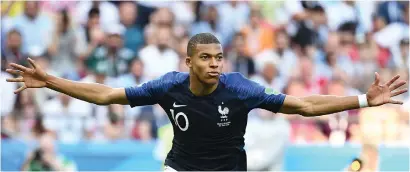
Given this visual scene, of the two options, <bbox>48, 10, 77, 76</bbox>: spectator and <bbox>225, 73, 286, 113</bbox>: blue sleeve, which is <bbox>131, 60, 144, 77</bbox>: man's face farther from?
<bbox>225, 73, 286, 113</bbox>: blue sleeve

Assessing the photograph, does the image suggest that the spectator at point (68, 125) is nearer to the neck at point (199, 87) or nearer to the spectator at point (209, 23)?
the spectator at point (209, 23)

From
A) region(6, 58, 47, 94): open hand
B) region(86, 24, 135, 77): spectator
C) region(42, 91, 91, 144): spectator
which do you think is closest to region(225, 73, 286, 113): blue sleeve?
region(6, 58, 47, 94): open hand

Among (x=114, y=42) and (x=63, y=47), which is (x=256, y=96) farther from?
(x=63, y=47)

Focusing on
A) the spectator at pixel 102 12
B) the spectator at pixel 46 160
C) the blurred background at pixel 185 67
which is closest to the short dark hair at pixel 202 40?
the blurred background at pixel 185 67

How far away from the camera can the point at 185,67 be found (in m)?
15.2

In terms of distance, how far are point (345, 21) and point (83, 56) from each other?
14.0 ft

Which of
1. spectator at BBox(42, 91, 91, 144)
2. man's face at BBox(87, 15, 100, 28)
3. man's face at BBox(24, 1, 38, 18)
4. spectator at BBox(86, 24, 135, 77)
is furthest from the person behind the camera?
man's face at BBox(87, 15, 100, 28)

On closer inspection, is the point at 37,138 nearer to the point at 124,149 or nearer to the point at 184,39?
the point at 124,149

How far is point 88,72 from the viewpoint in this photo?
15.3m

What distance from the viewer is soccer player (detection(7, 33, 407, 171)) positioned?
801 cm

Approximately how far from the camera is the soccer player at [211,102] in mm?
8008

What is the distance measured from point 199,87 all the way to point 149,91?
1.43 ft

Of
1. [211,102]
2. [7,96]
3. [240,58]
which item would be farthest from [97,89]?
[240,58]

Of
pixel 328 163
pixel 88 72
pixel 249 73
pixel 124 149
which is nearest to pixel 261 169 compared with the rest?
pixel 328 163
